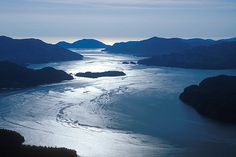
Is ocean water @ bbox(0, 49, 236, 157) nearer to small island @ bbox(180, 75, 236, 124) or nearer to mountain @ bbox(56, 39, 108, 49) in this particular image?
small island @ bbox(180, 75, 236, 124)

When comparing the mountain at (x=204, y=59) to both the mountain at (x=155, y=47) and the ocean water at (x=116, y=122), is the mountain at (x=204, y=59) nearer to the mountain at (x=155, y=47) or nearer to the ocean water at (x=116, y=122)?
the mountain at (x=155, y=47)

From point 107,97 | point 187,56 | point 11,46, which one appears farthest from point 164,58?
point 107,97

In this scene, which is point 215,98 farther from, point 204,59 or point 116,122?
point 204,59

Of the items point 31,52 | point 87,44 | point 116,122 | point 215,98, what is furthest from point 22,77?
point 87,44

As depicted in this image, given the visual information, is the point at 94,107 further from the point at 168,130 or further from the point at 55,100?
the point at 168,130

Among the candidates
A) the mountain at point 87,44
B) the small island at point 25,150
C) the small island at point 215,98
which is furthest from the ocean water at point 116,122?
the mountain at point 87,44
